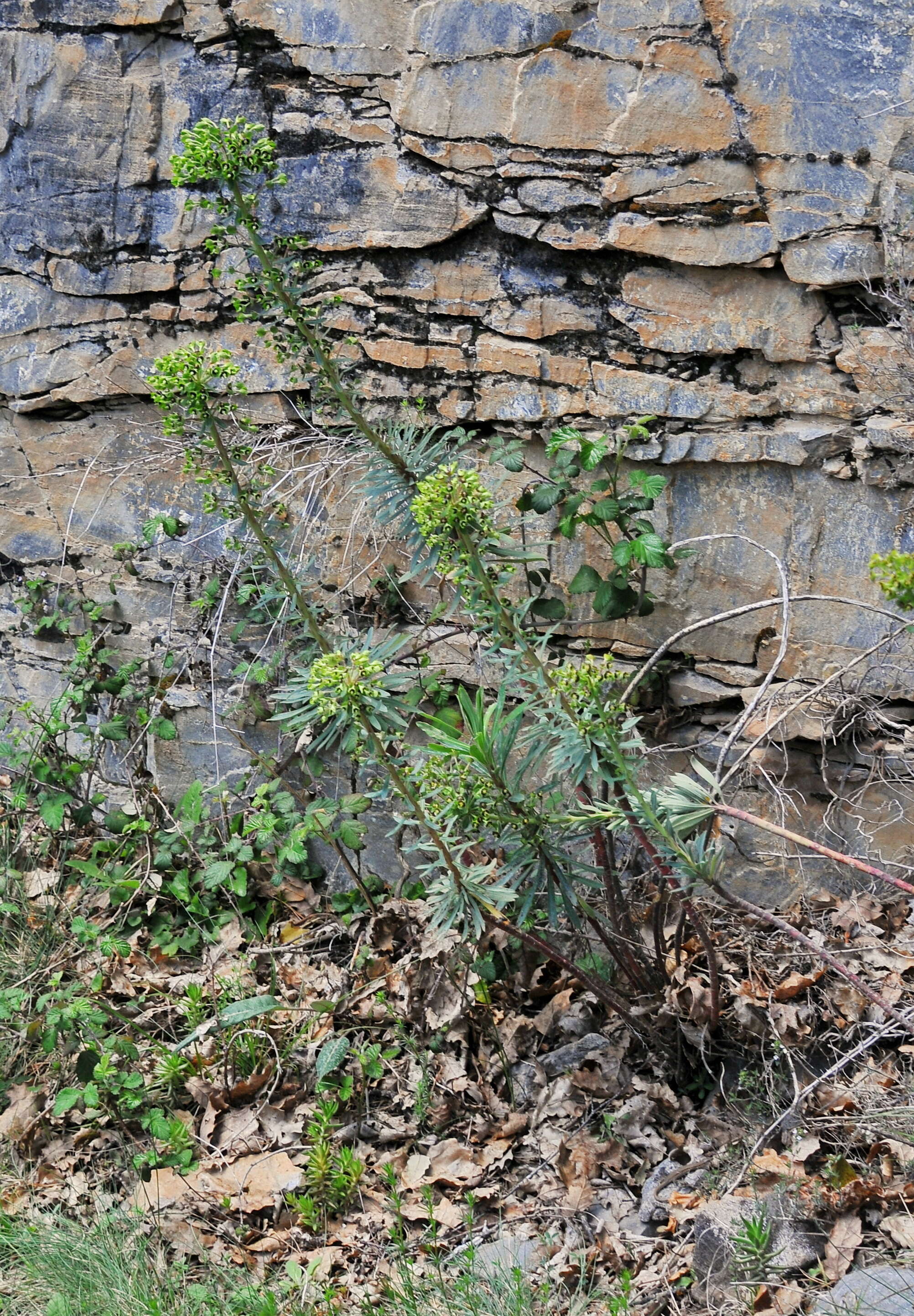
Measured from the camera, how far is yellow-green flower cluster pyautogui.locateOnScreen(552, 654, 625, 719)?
89.2 inches

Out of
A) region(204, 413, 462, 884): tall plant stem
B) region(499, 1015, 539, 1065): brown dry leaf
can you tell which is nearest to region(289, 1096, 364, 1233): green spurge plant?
region(499, 1015, 539, 1065): brown dry leaf

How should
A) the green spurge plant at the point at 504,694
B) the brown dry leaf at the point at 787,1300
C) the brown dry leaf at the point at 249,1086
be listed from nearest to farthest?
1. the brown dry leaf at the point at 787,1300
2. the green spurge plant at the point at 504,694
3. the brown dry leaf at the point at 249,1086

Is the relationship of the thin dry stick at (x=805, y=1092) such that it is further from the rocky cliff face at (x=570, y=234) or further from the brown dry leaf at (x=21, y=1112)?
the brown dry leaf at (x=21, y=1112)

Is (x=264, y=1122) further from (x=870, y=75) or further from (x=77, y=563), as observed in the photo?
(x=870, y=75)

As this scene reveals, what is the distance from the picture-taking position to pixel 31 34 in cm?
350

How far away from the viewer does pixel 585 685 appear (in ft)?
7.45

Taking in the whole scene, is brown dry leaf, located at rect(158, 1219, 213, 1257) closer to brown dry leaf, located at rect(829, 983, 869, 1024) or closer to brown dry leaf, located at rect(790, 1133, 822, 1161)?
brown dry leaf, located at rect(790, 1133, 822, 1161)

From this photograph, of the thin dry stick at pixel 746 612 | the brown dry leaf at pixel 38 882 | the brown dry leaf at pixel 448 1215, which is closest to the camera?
the brown dry leaf at pixel 448 1215

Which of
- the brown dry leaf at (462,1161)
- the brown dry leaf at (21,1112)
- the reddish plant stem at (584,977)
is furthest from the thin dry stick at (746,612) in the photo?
the brown dry leaf at (21,1112)

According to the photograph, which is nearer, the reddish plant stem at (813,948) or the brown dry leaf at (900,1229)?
the brown dry leaf at (900,1229)

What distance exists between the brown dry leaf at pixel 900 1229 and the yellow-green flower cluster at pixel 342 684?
153cm

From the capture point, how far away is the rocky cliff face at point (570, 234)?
275 centimetres

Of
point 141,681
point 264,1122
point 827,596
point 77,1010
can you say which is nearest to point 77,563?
point 141,681

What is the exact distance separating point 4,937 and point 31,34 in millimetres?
2975
